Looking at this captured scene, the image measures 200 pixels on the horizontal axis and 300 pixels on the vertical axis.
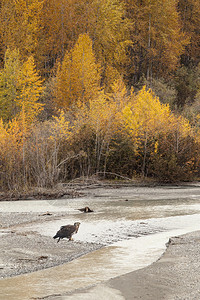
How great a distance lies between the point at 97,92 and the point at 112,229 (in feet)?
109

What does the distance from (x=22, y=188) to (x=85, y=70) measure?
26.5 m

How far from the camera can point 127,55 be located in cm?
5812

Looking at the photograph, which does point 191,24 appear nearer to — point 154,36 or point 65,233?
point 154,36

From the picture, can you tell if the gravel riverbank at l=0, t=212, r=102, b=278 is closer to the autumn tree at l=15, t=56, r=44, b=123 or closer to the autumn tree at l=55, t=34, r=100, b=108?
the autumn tree at l=15, t=56, r=44, b=123

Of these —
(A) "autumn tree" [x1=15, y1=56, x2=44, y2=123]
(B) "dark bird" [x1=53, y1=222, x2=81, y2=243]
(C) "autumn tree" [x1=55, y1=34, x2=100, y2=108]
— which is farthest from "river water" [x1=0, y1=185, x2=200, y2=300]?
(C) "autumn tree" [x1=55, y1=34, x2=100, y2=108]

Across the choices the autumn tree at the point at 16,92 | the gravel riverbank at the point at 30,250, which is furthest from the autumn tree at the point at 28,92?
the gravel riverbank at the point at 30,250

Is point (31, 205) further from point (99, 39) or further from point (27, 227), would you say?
point (99, 39)

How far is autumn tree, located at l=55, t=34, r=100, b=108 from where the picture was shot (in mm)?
44875

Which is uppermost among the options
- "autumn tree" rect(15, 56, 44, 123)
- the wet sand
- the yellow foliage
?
"autumn tree" rect(15, 56, 44, 123)

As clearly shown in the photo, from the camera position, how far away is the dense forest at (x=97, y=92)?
84.3 feet

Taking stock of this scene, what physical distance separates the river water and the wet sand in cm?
29

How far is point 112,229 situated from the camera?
12.8 meters

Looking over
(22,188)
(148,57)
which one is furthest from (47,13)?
(22,188)

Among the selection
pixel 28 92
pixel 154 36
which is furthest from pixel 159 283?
pixel 154 36
